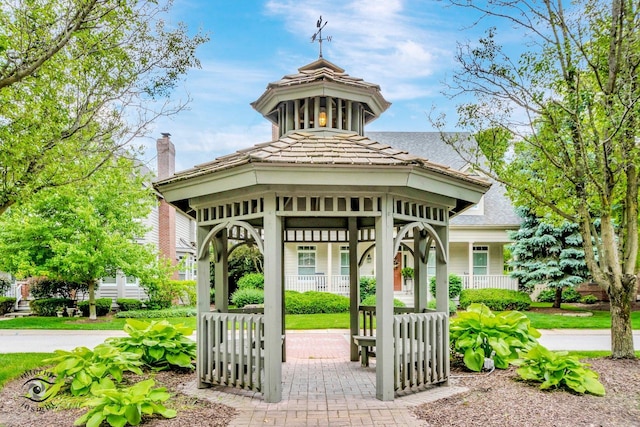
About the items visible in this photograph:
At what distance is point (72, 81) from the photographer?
862 centimetres

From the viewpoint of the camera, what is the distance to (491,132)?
8742 millimetres

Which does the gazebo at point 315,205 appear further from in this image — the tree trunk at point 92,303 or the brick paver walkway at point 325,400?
the tree trunk at point 92,303

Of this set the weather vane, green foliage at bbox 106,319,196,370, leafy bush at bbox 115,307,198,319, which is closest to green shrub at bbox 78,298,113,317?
leafy bush at bbox 115,307,198,319

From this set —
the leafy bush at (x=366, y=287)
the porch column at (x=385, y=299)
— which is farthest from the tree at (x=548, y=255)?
the porch column at (x=385, y=299)

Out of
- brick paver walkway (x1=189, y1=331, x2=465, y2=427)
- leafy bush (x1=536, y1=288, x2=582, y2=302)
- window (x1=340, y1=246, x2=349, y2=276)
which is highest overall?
window (x1=340, y1=246, x2=349, y2=276)

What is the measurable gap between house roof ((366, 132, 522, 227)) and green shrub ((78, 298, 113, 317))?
12984mm

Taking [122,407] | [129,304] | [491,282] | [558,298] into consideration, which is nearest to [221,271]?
[122,407]

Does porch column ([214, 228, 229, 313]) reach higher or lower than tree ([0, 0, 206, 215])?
lower

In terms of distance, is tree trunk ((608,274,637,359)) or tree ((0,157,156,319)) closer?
tree trunk ((608,274,637,359))

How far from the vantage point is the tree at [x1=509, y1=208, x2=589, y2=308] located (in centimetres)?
1784

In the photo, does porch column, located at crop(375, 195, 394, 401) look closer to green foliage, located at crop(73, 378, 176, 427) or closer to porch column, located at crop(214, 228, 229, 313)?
green foliage, located at crop(73, 378, 176, 427)

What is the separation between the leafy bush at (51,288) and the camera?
64.8 ft

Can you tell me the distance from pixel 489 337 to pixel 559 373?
4.96 ft

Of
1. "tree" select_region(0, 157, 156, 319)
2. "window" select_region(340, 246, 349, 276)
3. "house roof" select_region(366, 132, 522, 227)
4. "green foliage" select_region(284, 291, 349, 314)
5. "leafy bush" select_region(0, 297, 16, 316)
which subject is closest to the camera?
"tree" select_region(0, 157, 156, 319)
